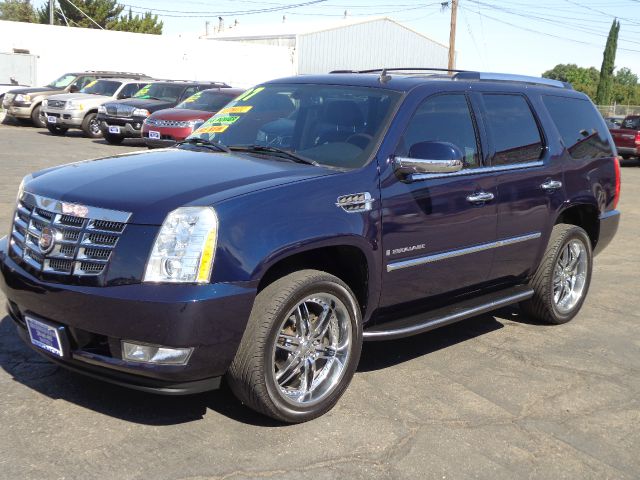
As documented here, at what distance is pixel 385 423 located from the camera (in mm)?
4062

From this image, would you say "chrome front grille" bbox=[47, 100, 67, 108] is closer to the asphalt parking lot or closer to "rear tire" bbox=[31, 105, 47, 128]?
"rear tire" bbox=[31, 105, 47, 128]

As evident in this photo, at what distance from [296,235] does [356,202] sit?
1.65 feet

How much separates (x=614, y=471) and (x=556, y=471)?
30 centimetres

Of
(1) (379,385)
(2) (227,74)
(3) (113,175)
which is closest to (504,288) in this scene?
(1) (379,385)

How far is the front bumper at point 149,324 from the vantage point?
3.44m

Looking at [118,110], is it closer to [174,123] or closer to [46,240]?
[174,123]

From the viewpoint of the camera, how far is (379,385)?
181 inches

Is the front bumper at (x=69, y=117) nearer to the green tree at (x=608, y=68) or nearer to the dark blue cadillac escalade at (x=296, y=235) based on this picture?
the dark blue cadillac escalade at (x=296, y=235)

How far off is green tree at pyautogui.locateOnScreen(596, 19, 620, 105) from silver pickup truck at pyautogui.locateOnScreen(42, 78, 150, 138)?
50.8 m

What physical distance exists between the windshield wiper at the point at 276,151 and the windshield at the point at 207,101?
12219 mm

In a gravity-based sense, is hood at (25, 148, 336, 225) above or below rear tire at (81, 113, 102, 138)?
above

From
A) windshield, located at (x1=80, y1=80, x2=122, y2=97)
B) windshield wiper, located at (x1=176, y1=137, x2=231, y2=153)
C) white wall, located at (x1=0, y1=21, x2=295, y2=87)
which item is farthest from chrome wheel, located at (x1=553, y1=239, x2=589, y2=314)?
white wall, located at (x1=0, y1=21, x2=295, y2=87)

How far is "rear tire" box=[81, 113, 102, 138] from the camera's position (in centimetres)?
2053

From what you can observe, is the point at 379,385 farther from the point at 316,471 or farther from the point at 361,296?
the point at 316,471
